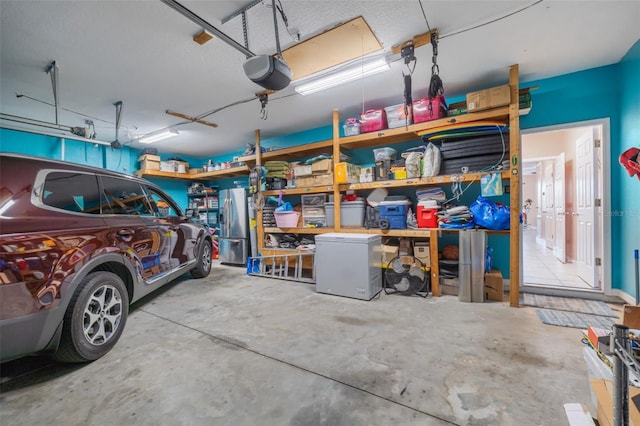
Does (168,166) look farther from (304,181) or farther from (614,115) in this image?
(614,115)

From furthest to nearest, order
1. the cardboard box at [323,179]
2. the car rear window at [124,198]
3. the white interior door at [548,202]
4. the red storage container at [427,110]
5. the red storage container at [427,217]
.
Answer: the white interior door at [548,202] < the cardboard box at [323,179] < the red storage container at [427,217] < the red storage container at [427,110] < the car rear window at [124,198]

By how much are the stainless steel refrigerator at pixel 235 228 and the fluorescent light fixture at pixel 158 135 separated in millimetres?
1575

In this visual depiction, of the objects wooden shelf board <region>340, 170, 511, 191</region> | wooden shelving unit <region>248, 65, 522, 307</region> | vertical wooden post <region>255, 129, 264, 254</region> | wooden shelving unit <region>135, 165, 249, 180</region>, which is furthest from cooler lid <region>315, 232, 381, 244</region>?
wooden shelving unit <region>135, 165, 249, 180</region>

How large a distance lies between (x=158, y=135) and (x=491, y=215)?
6119 mm

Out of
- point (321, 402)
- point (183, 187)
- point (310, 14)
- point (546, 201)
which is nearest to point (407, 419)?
point (321, 402)

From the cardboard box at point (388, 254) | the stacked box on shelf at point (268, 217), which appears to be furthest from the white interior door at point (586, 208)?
the stacked box on shelf at point (268, 217)

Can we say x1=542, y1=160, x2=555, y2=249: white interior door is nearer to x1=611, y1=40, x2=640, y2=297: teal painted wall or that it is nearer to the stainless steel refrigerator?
x1=611, y1=40, x2=640, y2=297: teal painted wall

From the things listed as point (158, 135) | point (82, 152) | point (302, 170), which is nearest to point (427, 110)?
point (302, 170)

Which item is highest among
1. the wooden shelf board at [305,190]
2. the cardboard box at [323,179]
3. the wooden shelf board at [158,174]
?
the wooden shelf board at [158,174]

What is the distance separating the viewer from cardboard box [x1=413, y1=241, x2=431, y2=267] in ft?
11.6

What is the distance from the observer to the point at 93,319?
6.63ft

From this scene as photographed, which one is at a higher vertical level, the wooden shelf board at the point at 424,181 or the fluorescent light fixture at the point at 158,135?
the fluorescent light fixture at the point at 158,135

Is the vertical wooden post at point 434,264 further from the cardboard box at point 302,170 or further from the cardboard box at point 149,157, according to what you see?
the cardboard box at point 149,157

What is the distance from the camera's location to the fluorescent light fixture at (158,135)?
5.25m
